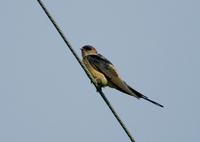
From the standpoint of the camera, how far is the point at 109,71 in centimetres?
992

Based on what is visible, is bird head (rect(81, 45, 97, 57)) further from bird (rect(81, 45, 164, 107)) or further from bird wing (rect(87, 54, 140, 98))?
bird wing (rect(87, 54, 140, 98))

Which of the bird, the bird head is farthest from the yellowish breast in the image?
the bird head

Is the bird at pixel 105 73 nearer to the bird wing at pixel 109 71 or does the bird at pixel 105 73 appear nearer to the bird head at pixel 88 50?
the bird wing at pixel 109 71

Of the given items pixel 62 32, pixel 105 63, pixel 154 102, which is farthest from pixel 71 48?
pixel 105 63

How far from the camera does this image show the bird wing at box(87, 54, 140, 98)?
9402mm

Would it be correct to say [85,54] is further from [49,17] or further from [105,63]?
[49,17]

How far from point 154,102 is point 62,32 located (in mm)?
2065

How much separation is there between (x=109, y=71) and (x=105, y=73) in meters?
0.08

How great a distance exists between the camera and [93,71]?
9.98 meters

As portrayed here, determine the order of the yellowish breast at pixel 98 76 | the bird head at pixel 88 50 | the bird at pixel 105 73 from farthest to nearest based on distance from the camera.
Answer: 1. the bird head at pixel 88 50
2. the yellowish breast at pixel 98 76
3. the bird at pixel 105 73

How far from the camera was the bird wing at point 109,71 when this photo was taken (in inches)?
370

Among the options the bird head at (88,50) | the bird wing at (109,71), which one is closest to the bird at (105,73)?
the bird wing at (109,71)

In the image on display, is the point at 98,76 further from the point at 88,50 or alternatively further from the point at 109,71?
the point at 88,50

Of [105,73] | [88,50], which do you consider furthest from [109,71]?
[88,50]
